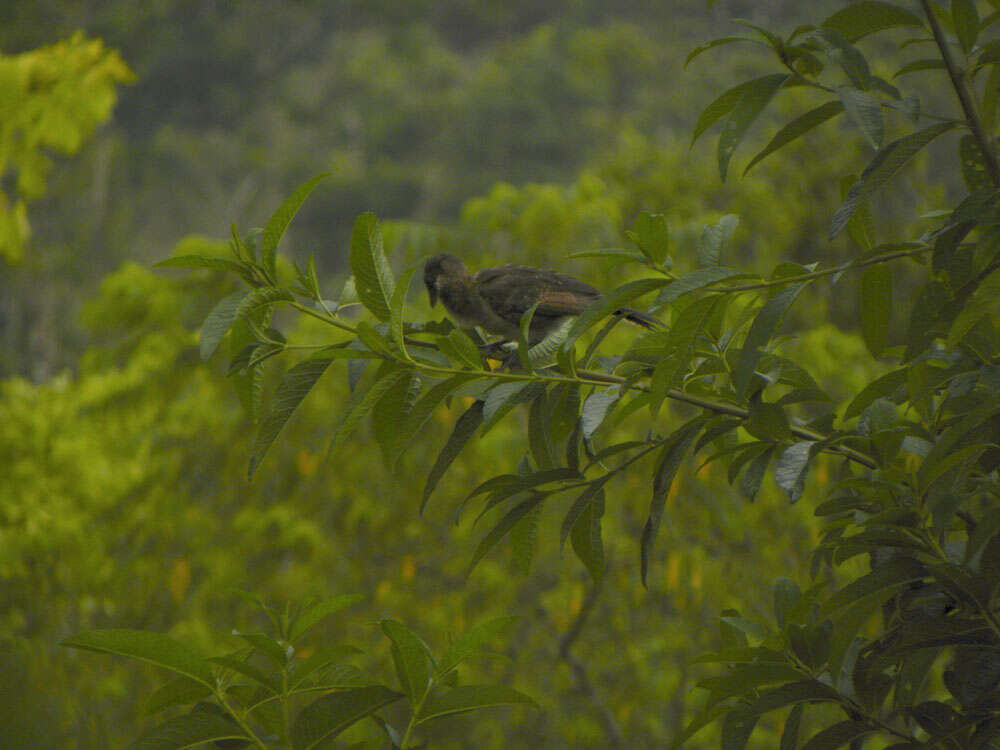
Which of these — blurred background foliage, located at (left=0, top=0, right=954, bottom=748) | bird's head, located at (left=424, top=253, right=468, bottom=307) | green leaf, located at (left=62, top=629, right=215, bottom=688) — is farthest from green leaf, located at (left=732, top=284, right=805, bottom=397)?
blurred background foliage, located at (left=0, top=0, right=954, bottom=748)

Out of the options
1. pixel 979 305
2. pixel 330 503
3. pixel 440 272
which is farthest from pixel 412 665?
pixel 330 503

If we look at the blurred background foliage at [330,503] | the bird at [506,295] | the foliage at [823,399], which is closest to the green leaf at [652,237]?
the foliage at [823,399]

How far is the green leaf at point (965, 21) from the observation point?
0.52 m

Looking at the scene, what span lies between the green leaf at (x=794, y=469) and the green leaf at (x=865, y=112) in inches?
7.1

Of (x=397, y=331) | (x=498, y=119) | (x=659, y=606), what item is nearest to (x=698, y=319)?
(x=397, y=331)

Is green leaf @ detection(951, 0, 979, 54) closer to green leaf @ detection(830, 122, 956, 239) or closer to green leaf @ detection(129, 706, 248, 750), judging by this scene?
green leaf @ detection(830, 122, 956, 239)

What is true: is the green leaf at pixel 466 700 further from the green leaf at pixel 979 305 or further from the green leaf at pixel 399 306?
the green leaf at pixel 979 305

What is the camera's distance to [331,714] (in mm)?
505

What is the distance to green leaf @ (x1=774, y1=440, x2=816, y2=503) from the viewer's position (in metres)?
0.56

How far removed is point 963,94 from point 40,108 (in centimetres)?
183

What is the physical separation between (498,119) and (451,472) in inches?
205

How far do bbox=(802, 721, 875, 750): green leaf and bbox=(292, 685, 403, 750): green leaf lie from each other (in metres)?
0.25

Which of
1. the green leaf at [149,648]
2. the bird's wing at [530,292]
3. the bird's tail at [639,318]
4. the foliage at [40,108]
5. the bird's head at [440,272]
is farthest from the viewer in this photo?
the foliage at [40,108]

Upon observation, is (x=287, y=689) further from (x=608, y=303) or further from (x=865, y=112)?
(x=865, y=112)
